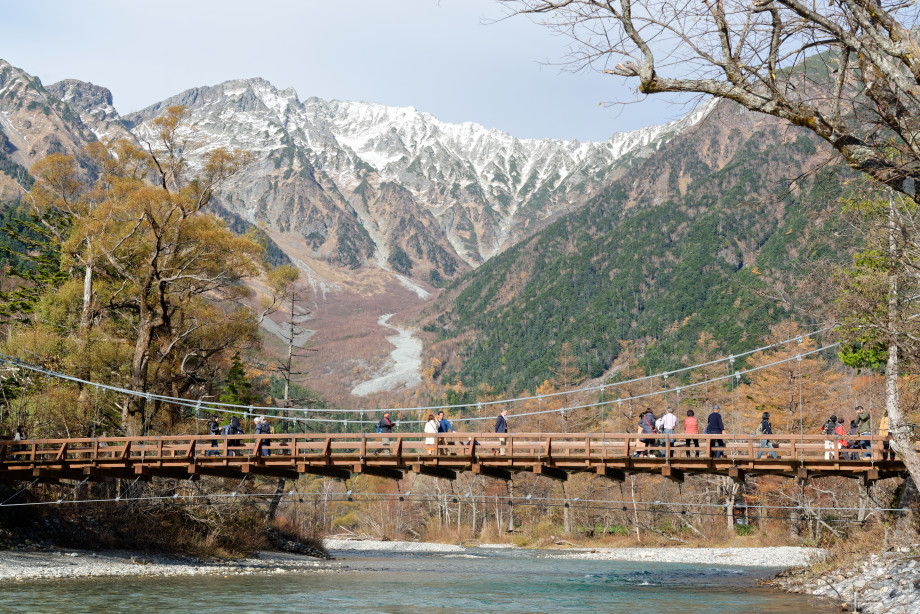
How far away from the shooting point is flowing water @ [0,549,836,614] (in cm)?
1831

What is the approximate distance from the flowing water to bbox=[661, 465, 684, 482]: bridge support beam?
2.76m

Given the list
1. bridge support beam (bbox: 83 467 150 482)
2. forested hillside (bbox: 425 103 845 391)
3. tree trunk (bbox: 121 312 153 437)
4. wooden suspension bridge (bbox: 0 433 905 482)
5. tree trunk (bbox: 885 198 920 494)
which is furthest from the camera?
forested hillside (bbox: 425 103 845 391)

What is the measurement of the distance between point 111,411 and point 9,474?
6559 mm

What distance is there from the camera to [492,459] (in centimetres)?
2005

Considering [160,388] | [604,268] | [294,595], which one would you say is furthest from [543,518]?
[604,268]

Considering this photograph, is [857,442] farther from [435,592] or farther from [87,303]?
[87,303]

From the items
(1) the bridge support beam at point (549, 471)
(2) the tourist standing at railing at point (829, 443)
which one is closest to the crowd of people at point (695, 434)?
(2) the tourist standing at railing at point (829, 443)

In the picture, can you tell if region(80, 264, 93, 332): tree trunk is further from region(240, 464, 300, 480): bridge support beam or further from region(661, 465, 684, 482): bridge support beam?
region(661, 465, 684, 482): bridge support beam

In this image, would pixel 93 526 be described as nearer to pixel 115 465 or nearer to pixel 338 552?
pixel 115 465

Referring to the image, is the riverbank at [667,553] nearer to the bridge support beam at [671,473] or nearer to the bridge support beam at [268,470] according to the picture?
the bridge support beam at [671,473]

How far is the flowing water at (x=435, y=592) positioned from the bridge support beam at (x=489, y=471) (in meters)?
2.97

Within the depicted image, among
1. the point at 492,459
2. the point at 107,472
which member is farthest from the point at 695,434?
the point at 107,472

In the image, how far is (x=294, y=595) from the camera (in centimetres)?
2133

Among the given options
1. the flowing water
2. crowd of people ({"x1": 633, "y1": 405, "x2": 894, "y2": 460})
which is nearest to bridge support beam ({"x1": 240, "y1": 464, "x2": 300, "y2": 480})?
the flowing water
